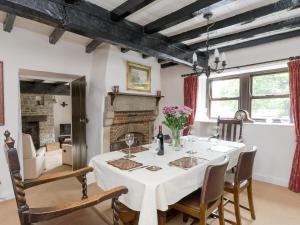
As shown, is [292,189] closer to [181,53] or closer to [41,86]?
[181,53]

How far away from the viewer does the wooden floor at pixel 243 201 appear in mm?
2240

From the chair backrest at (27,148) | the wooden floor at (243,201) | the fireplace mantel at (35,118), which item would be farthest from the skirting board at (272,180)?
the fireplace mantel at (35,118)

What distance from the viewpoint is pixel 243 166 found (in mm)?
2014

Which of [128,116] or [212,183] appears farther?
[128,116]

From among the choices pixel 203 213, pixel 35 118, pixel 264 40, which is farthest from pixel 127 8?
pixel 35 118

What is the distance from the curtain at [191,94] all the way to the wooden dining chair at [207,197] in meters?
2.58

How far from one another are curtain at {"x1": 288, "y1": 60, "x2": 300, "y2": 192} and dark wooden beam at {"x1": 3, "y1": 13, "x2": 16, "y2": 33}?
390cm

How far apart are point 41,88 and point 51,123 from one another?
161 centimetres

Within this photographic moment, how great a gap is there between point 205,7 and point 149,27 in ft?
2.89

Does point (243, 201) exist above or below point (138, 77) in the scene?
below

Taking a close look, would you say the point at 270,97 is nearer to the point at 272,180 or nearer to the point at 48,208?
the point at 272,180

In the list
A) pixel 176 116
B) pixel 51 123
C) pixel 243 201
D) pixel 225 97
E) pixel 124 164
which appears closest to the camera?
pixel 124 164

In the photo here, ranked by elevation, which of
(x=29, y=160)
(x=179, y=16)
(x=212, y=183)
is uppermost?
(x=179, y=16)

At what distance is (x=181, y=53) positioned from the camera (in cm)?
A: 353
